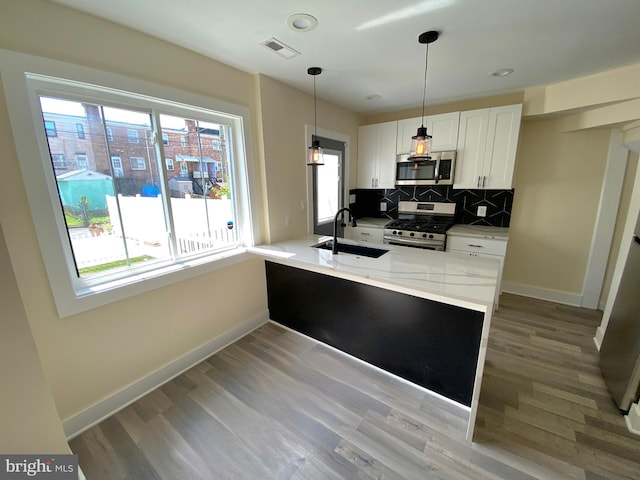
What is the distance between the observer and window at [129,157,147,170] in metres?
1.78

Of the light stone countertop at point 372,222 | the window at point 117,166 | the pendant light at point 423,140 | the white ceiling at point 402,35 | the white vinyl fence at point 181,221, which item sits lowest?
the light stone countertop at point 372,222

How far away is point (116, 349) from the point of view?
1752 mm

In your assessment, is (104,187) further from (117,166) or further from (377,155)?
(377,155)

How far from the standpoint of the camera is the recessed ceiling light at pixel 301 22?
4.95ft

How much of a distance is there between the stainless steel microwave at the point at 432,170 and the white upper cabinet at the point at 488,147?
9 centimetres

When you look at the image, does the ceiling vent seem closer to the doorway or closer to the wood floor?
the doorway

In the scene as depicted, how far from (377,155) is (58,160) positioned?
3351 mm

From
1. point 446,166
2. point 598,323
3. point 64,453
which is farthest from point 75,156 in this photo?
point 598,323

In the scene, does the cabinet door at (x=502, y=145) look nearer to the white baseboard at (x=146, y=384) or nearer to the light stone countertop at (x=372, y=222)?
the light stone countertop at (x=372, y=222)

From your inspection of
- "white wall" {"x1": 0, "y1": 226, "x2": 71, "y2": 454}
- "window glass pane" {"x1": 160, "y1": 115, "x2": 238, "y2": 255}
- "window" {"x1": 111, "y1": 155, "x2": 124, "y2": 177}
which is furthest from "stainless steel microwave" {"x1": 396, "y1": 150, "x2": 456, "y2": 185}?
"white wall" {"x1": 0, "y1": 226, "x2": 71, "y2": 454}

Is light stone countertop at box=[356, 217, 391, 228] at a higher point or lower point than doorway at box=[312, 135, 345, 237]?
lower

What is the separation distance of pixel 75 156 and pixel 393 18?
2.09 meters
